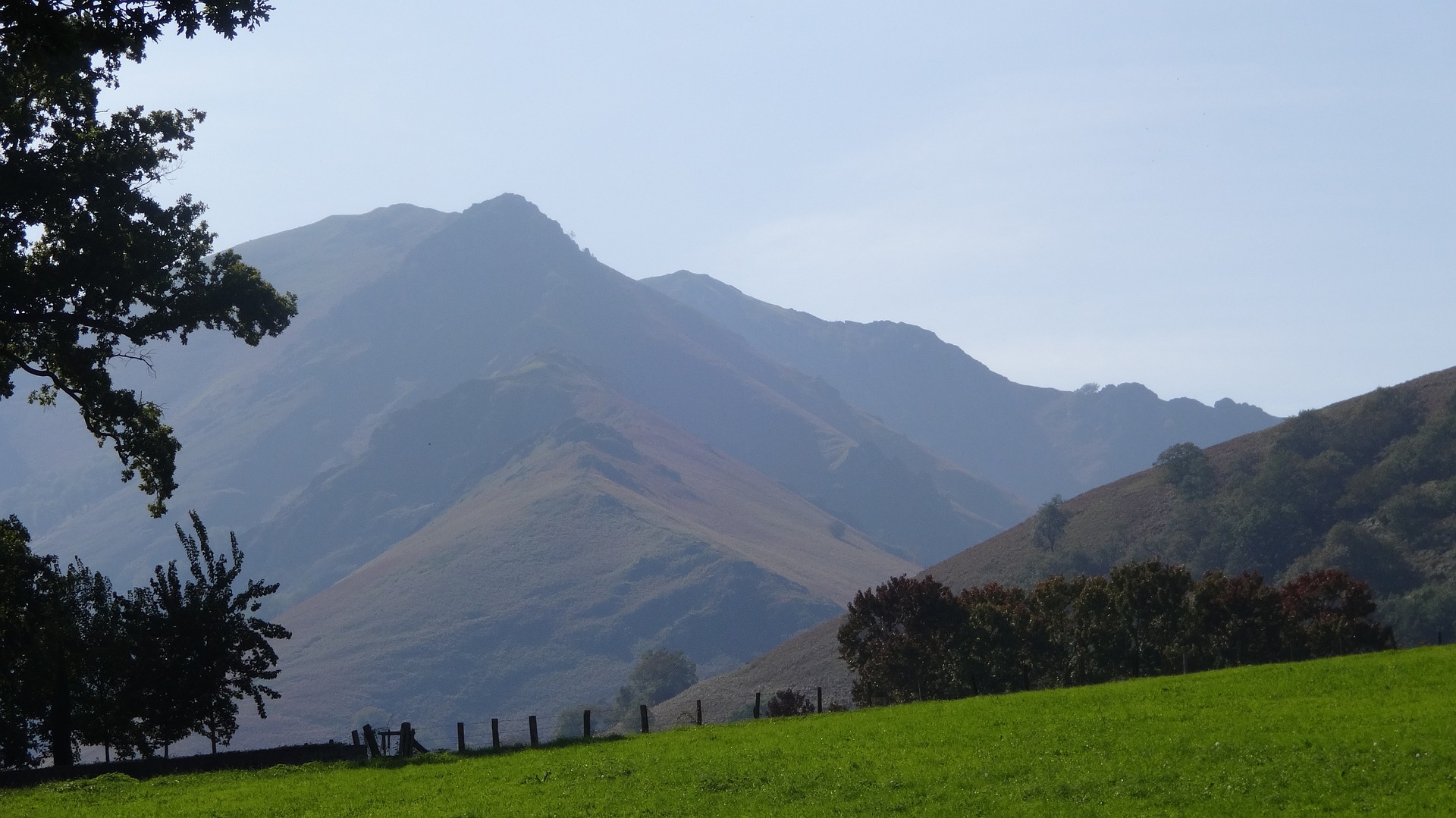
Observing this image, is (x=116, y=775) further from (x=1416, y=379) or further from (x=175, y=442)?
(x=1416, y=379)

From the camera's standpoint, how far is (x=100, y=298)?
104ft

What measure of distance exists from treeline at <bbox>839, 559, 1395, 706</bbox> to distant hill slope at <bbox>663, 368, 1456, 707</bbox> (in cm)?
4388

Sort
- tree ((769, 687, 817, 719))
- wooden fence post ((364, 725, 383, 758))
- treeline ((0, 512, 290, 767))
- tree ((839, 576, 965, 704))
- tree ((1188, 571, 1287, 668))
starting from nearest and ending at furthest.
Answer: treeline ((0, 512, 290, 767)) < wooden fence post ((364, 725, 383, 758)) < tree ((1188, 571, 1287, 668)) < tree ((839, 576, 965, 704)) < tree ((769, 687, 817, 719))

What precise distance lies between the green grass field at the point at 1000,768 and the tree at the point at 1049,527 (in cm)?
11586

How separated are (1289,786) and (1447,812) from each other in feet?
10.1

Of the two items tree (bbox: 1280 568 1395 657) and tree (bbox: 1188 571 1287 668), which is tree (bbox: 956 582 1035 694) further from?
tree (bbox: 1280 568 1395 657)

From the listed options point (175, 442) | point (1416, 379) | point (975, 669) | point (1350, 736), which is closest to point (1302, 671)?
point (1350, 736)

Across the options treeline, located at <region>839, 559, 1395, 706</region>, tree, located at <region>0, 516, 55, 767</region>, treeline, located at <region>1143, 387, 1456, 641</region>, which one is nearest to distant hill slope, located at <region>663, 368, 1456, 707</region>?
treeline, located at <region>1143, 387, 1456, 641</region>

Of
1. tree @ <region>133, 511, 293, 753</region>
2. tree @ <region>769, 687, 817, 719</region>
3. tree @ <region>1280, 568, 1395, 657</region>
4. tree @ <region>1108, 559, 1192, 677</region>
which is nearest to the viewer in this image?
tree @ <region>133, 511, 293, 753</region>

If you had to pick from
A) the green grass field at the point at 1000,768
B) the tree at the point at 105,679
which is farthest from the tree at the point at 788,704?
the tree at the point at 105,679

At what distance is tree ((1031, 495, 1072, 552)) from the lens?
6014 inches

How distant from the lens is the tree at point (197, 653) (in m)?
40.2

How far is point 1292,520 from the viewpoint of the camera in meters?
130

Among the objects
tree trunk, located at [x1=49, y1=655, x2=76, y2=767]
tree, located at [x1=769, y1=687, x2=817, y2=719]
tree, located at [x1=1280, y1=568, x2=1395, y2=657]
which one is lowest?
tree, located at [x1=769, y1=687, x2=817, y2=719]
